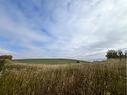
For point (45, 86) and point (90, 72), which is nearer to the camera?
point (45, 86)

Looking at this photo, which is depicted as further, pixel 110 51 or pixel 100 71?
pixel 110 51

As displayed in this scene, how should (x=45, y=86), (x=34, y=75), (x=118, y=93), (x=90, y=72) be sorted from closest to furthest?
(x=118, y=93) < (x=45, y=86) < (x=90, y=72) < (x=34, y=75)

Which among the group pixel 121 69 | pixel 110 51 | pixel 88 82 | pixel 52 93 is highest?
pixel 110 51

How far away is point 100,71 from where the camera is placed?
8234mm

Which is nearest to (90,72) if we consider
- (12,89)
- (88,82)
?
(88,82)

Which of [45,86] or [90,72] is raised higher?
[90,72]

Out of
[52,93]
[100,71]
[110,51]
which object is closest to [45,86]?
[52,93]

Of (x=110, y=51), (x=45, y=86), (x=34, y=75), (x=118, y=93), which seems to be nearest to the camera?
(x=118, y=93)

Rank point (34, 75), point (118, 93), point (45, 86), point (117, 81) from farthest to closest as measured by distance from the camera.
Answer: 1. point (34, 75)
2. point (45, 86)
3. point (117, 81)
4. point (118, 93)

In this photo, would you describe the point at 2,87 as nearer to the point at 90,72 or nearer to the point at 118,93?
the point at 90,72

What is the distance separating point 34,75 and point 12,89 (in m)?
1.53

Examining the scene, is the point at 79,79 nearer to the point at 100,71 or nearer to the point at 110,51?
the point at 100,71

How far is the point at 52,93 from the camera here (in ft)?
23.7

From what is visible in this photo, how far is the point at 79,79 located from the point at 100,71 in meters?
1.16
